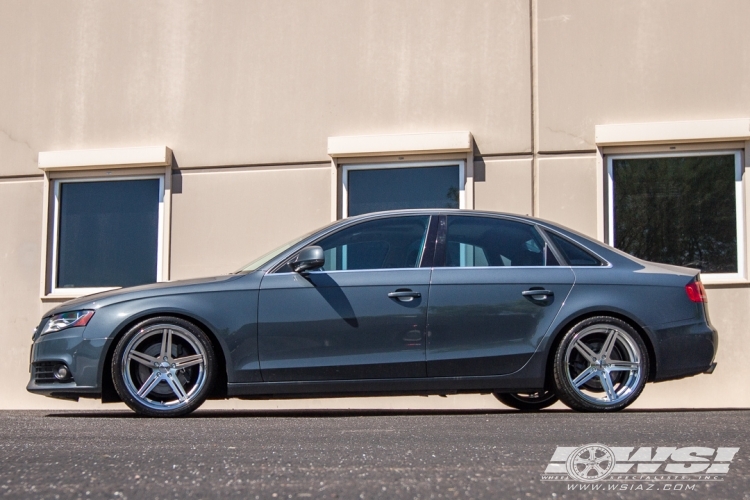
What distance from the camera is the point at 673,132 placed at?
404 inches

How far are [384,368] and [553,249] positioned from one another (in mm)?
1497

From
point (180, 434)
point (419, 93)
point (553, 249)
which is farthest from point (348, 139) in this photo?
point (180, 434)

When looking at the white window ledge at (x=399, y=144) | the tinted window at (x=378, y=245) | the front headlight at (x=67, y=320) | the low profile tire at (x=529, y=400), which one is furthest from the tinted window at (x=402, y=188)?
the front headlight at (x=67, y=320)

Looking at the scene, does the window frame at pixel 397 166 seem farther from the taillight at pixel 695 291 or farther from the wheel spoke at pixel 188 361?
the wheel spoke at pixel 188 361

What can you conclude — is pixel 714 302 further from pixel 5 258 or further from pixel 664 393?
pixel 5 258

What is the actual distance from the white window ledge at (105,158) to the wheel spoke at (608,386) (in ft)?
18.6

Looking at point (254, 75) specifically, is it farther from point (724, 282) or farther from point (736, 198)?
point (724, 282)

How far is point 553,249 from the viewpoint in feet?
24.8

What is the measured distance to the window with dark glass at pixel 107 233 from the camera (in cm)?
1138

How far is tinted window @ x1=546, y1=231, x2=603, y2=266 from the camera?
295 inches

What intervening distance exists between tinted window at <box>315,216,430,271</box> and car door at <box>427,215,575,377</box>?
22cm

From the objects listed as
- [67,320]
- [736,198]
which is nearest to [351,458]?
[67,320]

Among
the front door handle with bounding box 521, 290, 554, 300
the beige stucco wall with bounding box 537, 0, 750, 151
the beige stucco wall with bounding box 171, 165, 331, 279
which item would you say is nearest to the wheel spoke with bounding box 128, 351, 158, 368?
the front door handle with bounding box 521, 290, 554, 300

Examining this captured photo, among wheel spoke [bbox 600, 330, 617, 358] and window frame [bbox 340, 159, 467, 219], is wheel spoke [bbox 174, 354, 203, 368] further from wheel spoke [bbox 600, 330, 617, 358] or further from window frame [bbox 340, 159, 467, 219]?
window frame [bbox 340, 159, 467, 219]
